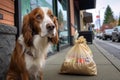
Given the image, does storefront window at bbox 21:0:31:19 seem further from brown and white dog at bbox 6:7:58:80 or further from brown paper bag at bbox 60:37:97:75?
brown and white dog at bbox 6:7:58:80

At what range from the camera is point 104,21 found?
12462 centimetres

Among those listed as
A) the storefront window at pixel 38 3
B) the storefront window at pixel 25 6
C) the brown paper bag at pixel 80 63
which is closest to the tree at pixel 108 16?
the storefront window at pixel 38 3

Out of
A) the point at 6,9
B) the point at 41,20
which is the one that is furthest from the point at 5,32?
the point at 41,20

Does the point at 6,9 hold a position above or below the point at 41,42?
above

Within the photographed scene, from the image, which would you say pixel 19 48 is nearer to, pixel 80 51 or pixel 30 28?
pixel 30 28

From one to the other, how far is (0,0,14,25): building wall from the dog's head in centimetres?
130

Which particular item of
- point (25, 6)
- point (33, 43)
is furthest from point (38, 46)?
point (25, 6)

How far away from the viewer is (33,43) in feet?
11.3

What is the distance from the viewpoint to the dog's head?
3.27 m

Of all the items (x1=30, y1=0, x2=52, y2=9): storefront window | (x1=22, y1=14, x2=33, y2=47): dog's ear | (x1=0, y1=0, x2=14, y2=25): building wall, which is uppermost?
(x1=30, y1=0, x2=52, y2=9): storefront window

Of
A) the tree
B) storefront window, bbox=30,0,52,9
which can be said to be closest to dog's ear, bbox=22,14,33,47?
storefront window, bbox=30,0,52,9

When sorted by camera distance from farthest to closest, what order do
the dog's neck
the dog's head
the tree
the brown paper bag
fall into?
the tree, the brown paper bag, the dog's neck, the dog's head

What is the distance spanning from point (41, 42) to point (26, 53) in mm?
242

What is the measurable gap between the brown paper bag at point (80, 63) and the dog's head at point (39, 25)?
2241 mm
